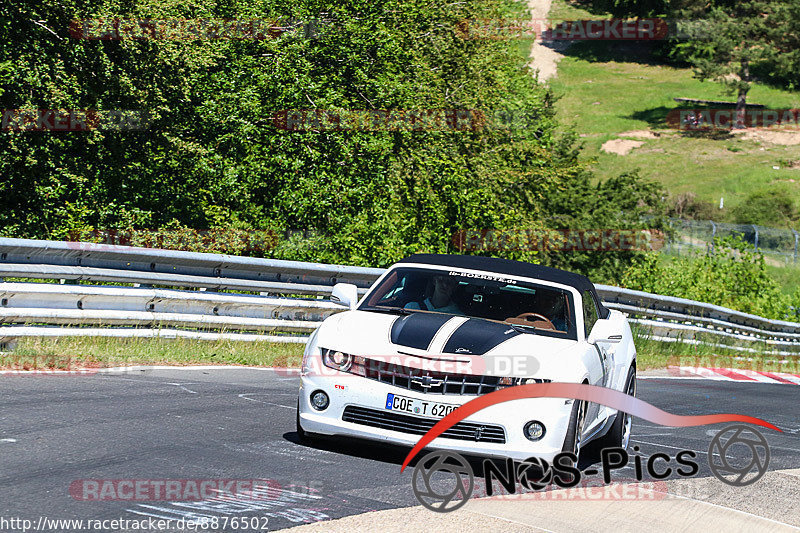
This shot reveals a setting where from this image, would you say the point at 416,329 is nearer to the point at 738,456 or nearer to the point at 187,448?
the point at 187,448

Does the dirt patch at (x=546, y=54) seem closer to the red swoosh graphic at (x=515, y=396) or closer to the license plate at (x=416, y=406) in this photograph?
the red swoosh graphic at (x=515, y=396)

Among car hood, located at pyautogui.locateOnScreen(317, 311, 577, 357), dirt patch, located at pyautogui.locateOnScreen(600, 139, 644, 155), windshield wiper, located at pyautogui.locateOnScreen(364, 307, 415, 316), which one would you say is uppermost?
dirt patch, located at pyautogui.locateOnScreen(600, 139, 644, 155)

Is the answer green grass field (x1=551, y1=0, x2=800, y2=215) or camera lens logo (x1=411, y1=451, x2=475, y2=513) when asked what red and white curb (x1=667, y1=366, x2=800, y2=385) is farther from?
green grass field (x1=551, y1=0, x2=800, y2=215)

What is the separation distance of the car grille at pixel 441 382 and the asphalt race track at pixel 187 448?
0.57m

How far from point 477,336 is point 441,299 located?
1.08 m

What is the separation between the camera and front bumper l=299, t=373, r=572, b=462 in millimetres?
6117

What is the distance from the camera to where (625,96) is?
12562 cm

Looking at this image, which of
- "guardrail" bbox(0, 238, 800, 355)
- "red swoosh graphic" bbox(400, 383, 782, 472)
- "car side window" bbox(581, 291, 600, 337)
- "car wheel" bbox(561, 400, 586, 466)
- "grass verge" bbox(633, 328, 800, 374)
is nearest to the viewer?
"red swoosh graphic" bbox(400, 383, 782, 472)

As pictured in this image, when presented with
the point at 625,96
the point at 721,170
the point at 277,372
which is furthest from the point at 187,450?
the point at 625,96

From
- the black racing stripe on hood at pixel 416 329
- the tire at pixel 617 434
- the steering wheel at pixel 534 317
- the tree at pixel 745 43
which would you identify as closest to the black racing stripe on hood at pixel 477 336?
the black racing stripe on hood at pixel 416 329

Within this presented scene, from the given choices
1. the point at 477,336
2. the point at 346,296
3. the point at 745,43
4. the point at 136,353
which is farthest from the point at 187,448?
the point at 745,43

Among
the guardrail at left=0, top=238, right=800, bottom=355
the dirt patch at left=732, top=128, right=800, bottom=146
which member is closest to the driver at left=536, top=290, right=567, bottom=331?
the guardrail at left=0, top=238, right=800, bottom=355

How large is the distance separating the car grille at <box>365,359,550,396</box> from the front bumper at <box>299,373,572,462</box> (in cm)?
4

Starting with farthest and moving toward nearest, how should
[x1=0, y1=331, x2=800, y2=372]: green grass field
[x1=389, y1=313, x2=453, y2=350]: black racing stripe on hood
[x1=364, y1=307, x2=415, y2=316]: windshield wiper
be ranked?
1. [x1=0, y1=331, x2=800, y2=372]: green grass field
2. [x1=364, y1=307, x2=415, y2=316]: windshield wiper
3. [x1=389, y1=313, x2=453, y2=350]: black racing stripe on hood
